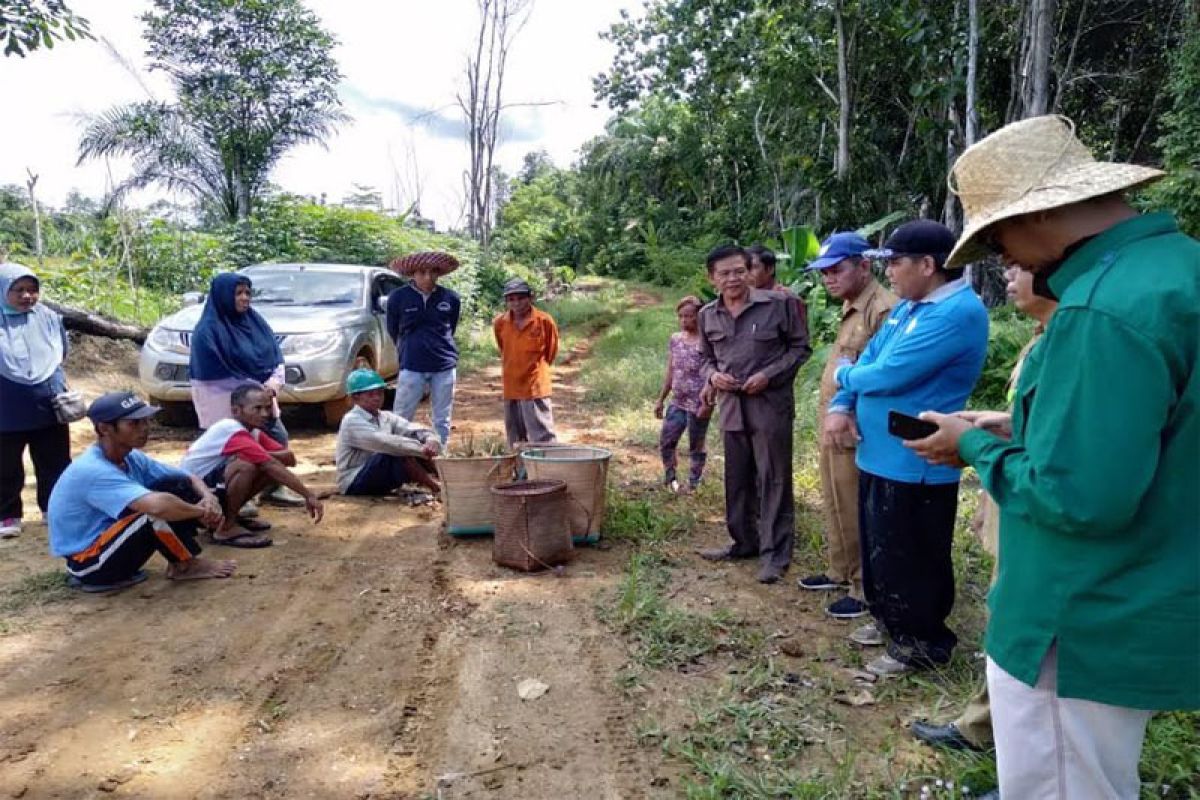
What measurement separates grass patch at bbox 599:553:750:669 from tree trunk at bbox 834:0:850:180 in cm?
1048

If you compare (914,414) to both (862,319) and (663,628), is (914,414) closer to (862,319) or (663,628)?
(862,319)

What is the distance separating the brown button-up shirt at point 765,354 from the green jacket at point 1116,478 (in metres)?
2.89

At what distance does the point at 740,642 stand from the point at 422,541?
233 centimetres

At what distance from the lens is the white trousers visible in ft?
4.94

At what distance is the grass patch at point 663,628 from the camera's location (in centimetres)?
352

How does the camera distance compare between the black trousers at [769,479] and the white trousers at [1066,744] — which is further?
the black trousers at [769,479]

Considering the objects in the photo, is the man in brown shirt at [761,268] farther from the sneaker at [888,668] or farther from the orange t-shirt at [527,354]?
the sneaker at [888,668]

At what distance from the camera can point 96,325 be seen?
9.37 meters

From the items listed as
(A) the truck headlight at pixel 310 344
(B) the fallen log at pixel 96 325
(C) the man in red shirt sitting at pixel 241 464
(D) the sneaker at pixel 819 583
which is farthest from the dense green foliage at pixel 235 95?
(D) the sneaker at pixel 819 583

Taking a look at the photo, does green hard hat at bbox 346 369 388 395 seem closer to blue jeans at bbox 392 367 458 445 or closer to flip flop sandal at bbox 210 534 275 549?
blue jeans at bbox 392 367 458 445

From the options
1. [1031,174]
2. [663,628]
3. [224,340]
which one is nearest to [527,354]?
[224,340]

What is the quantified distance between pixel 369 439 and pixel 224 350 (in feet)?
3.78

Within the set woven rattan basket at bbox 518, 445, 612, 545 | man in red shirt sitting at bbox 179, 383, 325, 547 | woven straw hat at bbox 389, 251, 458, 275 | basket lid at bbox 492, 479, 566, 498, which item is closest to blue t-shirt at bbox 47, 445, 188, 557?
man in red shirt sitting at bbox 179, 383, 325, 547

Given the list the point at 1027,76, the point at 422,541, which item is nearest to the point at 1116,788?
the point at 422,541
